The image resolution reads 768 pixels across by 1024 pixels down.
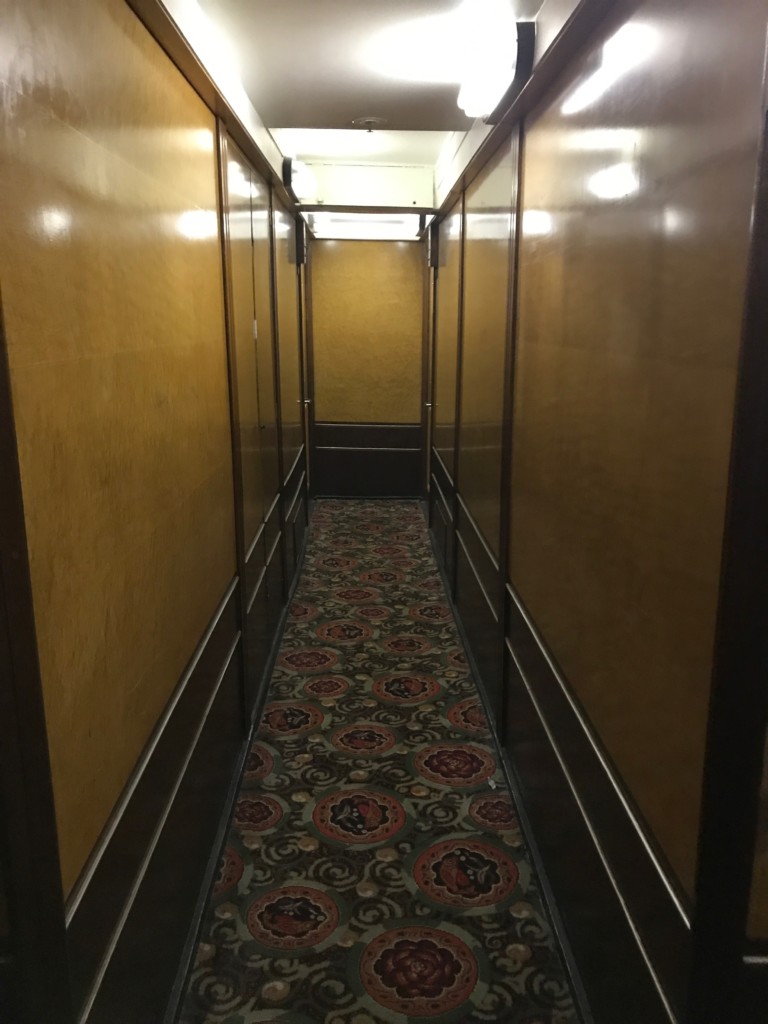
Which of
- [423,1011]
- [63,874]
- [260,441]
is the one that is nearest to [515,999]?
[423,1011]

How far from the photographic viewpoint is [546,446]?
2.03 m

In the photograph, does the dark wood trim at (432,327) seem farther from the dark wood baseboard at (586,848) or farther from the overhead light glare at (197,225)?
the overhead light glare at (197,225)

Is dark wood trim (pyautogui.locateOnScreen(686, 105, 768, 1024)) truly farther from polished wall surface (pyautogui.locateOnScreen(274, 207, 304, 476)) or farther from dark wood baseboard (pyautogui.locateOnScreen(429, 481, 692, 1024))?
polished wall surface (pyautogui.locateOnScreen(274, 207, 304, 476))

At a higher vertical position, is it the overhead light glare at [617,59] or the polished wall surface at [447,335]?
the overhead light glare at [617,59]

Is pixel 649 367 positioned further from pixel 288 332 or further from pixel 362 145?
pixel 362 145

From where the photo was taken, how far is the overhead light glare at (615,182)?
1.35 m

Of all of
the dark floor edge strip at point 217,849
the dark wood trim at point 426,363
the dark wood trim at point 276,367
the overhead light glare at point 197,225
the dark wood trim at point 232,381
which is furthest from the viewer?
the dark wood trim at point 426,363

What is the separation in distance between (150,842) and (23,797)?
0.62 m

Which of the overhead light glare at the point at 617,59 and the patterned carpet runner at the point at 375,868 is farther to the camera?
the patterned carpet runner at the point at 375,868

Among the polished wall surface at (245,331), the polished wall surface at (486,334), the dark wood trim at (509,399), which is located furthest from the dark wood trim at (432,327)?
the dark wood trim at (509,399)

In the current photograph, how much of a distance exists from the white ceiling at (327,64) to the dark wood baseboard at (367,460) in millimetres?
2957

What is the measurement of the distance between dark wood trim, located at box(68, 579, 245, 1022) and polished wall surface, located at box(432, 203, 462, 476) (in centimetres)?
216

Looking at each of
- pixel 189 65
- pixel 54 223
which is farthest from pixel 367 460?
pixel 54 223

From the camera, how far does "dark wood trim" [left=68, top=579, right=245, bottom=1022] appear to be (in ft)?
3.86
